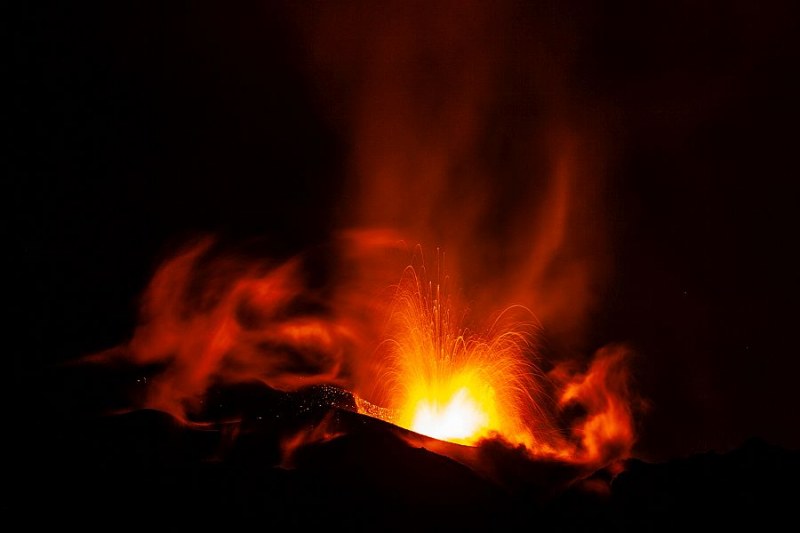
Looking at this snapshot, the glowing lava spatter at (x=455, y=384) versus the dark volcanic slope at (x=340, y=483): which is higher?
the glowing lava spatter at (x=455, y=384)

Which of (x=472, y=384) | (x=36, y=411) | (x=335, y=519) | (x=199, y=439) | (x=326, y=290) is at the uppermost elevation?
(x=326, y=290)

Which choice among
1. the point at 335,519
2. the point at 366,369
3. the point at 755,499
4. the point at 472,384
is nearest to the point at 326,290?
the point at 366,369

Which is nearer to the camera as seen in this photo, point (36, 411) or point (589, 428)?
point (36, 411)

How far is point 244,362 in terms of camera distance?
108 feet

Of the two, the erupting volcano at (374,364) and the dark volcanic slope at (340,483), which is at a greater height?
the erupting volcano at (374,364)

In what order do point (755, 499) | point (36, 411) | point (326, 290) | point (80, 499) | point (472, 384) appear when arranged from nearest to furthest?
point (80, 499)
point (755, 499)
point (36, 411)
point (472, 384)
point (326, 290)

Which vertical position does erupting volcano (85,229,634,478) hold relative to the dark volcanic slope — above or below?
above

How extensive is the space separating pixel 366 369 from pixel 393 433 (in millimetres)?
11460

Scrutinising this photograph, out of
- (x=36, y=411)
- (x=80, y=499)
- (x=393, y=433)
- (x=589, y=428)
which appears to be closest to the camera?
(x=80, y=499)

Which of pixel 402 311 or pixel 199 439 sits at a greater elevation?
pixel 402 311

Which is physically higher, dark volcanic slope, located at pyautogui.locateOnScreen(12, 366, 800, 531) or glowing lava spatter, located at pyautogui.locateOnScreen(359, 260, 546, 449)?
glowing lava spatter, located at pyautogui.locateOnScreen(359, 260, 546, 449)

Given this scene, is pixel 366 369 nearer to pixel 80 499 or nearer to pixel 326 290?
pixel 326 290

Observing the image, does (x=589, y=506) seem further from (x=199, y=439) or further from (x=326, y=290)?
(x=326, y=290)

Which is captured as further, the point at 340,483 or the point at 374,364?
the point at 374,364
